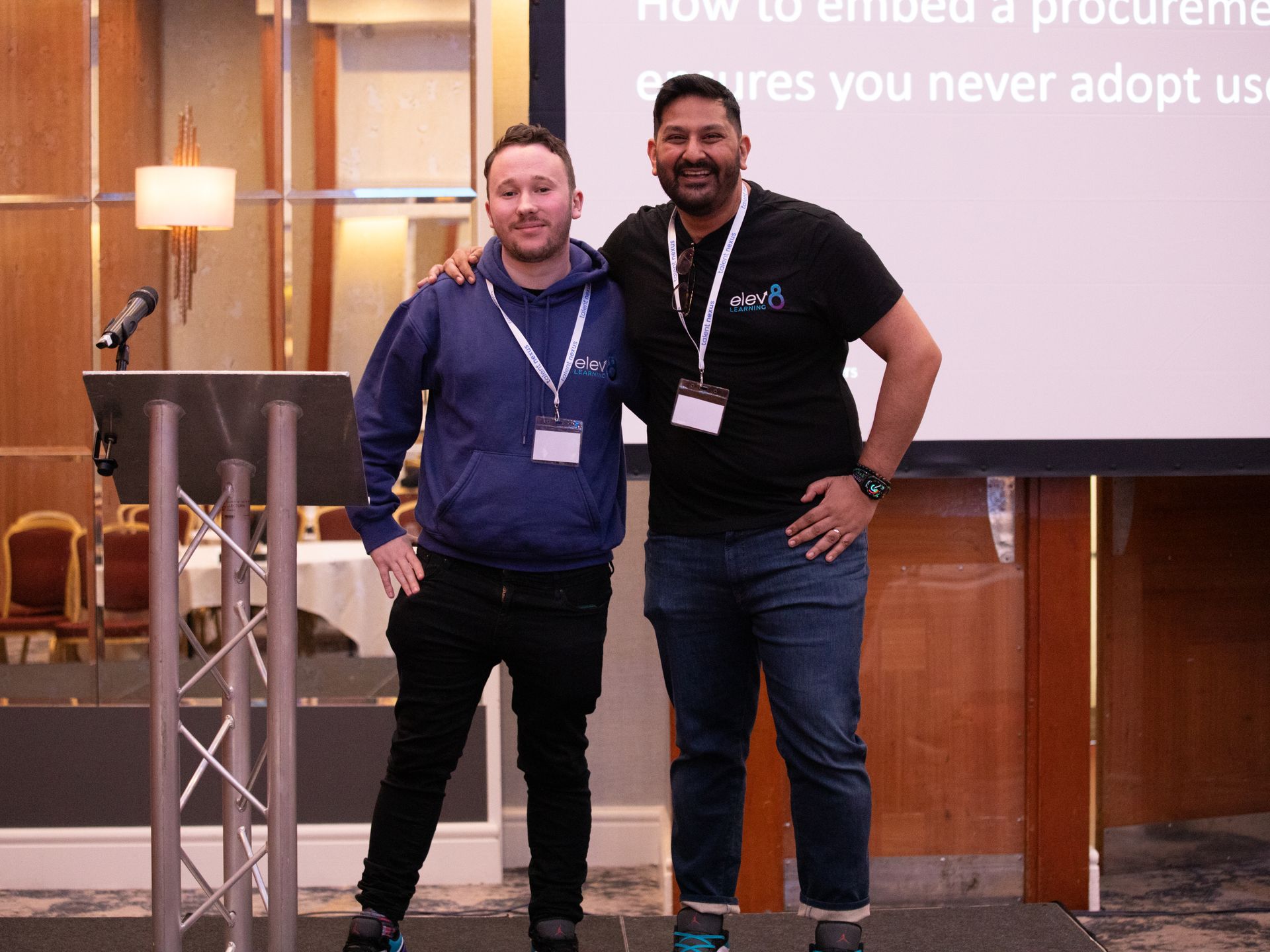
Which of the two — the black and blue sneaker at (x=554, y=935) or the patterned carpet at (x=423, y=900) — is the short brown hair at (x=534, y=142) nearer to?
the black and blue sneaker at (x=554, y=935)

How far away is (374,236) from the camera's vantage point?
331 centimetres

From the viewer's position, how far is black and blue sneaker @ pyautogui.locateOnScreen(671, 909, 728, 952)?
2273 mm

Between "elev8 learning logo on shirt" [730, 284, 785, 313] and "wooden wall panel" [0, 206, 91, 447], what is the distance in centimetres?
195

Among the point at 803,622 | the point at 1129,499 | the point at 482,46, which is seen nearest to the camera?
the point at 803,622

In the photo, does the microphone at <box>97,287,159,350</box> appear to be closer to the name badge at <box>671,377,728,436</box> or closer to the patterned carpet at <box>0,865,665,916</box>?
the name badge at <box>671,377,728,436</box>

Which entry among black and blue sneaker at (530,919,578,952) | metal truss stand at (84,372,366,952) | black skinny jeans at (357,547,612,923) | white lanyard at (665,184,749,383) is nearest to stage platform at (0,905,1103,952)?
black and blue sneaker at (530,919,578,952)

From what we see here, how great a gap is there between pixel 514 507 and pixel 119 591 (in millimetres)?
1630

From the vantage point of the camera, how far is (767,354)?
2.20 metres

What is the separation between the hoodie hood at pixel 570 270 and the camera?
7.41 feet

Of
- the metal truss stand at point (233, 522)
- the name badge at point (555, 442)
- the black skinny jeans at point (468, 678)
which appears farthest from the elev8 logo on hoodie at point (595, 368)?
the metal truss stand at point (233, 522)

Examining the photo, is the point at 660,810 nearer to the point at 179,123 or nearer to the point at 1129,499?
the point at 1129,499

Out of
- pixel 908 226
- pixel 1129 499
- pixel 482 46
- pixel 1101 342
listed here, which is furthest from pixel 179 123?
pixel 1129 499

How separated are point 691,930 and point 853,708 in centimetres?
50

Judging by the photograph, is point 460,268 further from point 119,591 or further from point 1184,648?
point 1184,648
